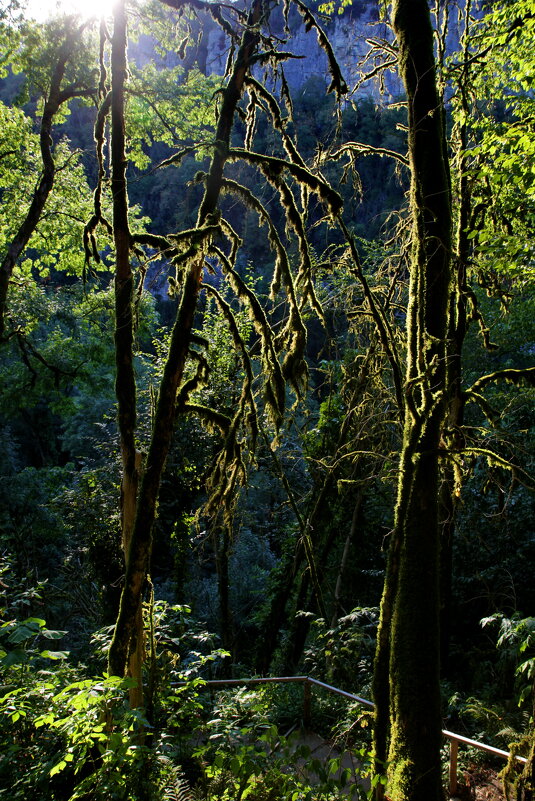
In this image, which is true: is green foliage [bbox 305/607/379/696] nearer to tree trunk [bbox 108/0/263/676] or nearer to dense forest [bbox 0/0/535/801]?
dense forest [bbox 0/0/535/801]

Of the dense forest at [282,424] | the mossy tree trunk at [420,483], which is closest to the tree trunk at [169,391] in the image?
the dense forest at [282,424]

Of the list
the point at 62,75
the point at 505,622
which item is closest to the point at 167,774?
the point at 505,622

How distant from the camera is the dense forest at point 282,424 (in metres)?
3.06

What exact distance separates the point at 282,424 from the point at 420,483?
1.39 m

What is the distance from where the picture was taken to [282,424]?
4.36m

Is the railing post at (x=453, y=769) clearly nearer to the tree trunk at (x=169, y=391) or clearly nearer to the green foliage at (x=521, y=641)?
the green foliage at (x=521, y=641)

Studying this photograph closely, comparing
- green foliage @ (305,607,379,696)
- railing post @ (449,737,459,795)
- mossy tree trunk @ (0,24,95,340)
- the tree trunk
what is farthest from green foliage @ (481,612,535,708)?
mossy tree trunk @ (0,24,95,340)

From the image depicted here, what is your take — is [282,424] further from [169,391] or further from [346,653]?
[346,653]

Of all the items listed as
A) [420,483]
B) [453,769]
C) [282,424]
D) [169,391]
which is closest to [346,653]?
[453,769]

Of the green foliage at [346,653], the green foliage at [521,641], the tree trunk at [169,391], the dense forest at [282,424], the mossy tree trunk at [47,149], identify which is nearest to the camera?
the green foliage at [521,641]

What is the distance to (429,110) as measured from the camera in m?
3.47

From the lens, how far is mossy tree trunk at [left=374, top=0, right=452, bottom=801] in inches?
121

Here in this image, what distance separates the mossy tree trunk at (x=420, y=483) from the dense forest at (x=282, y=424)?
2cm

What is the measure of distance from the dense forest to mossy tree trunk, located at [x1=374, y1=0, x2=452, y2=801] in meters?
0.02
